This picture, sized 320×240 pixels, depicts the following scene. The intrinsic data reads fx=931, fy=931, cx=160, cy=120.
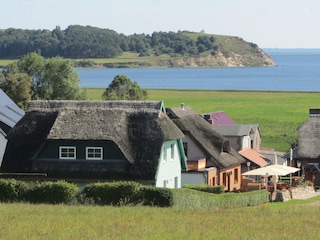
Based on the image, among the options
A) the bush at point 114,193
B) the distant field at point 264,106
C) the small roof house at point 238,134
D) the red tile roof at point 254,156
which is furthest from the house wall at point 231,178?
the distant field at point 264,106

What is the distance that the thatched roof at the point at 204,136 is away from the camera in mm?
54656

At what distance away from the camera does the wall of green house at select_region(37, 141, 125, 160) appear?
4400cm

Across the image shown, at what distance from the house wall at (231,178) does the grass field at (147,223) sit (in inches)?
875

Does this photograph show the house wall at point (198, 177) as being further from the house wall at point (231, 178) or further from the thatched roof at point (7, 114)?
the thatched roof at point (7, 114)

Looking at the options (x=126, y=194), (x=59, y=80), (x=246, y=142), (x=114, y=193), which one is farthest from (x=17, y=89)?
(x=126, y=194)

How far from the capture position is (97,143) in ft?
146

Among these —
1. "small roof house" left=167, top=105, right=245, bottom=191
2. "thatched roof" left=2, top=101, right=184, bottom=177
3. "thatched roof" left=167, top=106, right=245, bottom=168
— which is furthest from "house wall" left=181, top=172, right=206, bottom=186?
"thatched roof" left=2, top=101, right=184, bottom=177

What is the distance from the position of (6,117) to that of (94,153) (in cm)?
1691

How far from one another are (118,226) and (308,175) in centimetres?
3980

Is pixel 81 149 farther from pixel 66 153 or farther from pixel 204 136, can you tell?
pixel 204 136

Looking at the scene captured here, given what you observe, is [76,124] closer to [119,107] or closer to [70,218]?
[119,107]

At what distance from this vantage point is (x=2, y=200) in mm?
36375

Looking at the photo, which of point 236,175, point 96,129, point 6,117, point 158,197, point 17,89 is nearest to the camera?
point 158,197

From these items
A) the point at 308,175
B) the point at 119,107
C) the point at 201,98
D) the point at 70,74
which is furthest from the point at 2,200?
the point at 201,98
